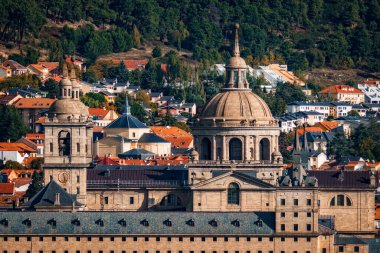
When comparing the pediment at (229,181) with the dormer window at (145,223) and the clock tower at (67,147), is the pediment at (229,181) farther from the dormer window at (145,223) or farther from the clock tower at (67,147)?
the dormer window at (145,223)

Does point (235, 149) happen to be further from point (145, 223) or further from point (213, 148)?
point (145, 223)

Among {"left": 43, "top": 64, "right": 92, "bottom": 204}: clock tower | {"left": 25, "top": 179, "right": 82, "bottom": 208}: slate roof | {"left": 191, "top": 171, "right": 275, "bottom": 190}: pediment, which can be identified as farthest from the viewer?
{"left": 43, "top": 64, "right": 92, "bottom": 204}: clock tower

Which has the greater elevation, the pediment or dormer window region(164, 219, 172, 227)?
the pediment

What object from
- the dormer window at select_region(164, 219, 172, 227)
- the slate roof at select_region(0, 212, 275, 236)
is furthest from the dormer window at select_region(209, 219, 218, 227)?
the dormer window at select_region(164, 219, 172, 227)

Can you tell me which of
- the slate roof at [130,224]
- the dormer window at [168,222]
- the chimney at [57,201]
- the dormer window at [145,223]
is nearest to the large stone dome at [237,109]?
the chimney at [57,201]

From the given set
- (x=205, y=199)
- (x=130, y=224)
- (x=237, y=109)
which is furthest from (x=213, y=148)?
(x=130, y=224)

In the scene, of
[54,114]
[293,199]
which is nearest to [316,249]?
[293,199]

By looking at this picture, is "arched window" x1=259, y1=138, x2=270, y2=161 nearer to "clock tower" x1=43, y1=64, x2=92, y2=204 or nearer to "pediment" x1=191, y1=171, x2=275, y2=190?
"pediment" x1=191, y1=171, x2=275, y2=190
